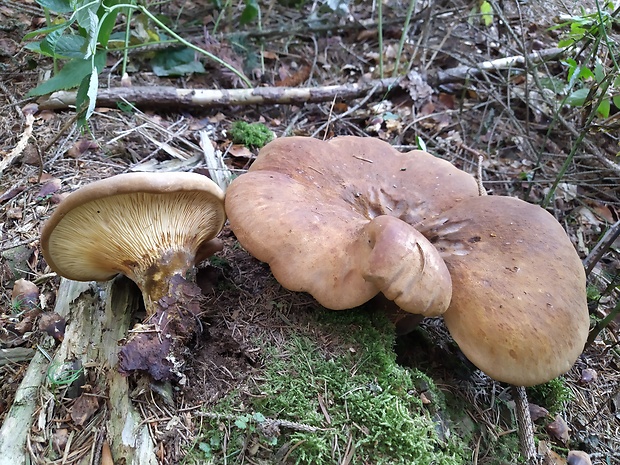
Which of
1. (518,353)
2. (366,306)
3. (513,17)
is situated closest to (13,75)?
(366,306)

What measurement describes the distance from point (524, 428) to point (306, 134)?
344 cm

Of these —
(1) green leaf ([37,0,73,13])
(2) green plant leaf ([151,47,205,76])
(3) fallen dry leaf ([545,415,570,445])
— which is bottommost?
(3) fallen dry leaf ([545,415,570,445])

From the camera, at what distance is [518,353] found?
2.24 m

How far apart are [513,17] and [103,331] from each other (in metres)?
6.48

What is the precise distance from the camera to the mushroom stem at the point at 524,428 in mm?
2436

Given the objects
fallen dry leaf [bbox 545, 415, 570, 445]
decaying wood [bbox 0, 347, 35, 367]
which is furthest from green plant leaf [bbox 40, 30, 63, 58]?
fallen dry leaf [bbox 545, 415, 570, 445]

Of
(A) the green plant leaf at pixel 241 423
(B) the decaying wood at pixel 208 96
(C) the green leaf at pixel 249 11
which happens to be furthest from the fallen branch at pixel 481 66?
(A) the green plant leaf at pixel 241 423

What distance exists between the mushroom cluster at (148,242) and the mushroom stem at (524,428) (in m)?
1.96

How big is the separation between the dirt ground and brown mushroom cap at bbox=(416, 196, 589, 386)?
589 mm

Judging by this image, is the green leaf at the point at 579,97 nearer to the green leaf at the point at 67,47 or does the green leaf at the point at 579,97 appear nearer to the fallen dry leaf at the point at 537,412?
the fallen dry leaf at the point at 537,412

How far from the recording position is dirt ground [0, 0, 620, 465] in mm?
2691

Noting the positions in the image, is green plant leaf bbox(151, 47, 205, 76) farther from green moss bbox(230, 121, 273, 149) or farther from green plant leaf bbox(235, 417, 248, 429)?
green plant leaf bbox(235, 417, 248, 429)

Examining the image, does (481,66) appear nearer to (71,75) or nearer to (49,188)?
(71,75)

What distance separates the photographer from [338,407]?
7.31 ft
